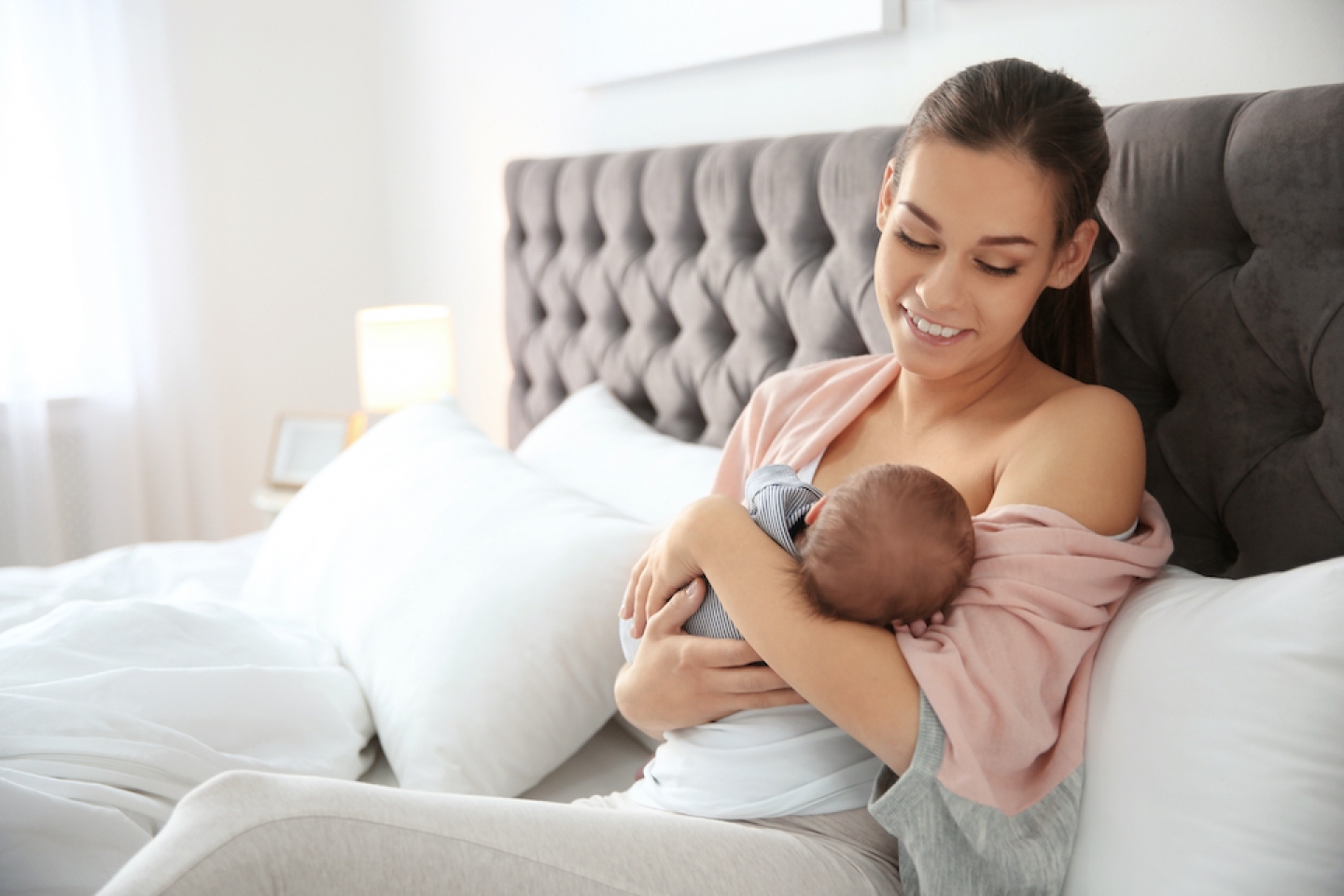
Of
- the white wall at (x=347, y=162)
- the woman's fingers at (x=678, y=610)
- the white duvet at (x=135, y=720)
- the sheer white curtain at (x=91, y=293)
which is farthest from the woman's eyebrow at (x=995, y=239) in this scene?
the sheer white curtain at (x=91, y=293)

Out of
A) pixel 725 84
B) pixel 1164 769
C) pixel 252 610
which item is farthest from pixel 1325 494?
pixel 252 610

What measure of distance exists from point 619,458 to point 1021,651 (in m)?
1.06

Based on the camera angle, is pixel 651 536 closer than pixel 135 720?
No

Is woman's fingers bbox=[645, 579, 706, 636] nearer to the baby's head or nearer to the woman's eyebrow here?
the baby's head

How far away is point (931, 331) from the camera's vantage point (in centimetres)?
117

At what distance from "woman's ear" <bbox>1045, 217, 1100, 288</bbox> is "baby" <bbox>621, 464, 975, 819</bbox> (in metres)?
0.31

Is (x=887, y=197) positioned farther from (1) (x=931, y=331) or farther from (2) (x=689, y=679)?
(2) (x=689, y=679)

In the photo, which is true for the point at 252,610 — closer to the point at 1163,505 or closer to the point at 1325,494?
the point at 1163,505

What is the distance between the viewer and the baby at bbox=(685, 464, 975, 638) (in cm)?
97

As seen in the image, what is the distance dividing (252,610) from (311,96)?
8.26 feet

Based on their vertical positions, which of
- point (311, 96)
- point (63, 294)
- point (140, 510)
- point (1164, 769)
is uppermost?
point (311, 96)

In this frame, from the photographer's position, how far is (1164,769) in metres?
0.90

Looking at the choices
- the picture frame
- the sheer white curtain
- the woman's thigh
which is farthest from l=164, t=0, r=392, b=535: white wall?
the woman's thigh

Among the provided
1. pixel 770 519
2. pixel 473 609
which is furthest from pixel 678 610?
pixel 473 609
